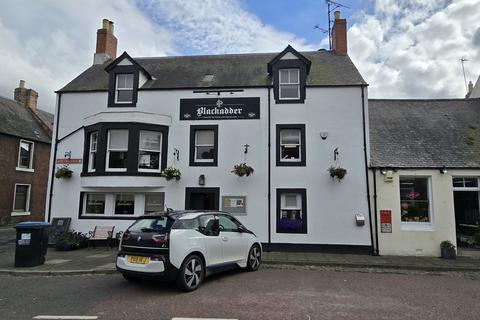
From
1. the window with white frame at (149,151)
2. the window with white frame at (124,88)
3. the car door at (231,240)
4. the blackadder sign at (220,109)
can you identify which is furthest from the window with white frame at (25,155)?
the car door at (231,240)

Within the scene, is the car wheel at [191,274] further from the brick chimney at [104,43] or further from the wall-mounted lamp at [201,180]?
the brick chimney at [104,43]

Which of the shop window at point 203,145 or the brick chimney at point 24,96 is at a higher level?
the brick chimney at point 24,96

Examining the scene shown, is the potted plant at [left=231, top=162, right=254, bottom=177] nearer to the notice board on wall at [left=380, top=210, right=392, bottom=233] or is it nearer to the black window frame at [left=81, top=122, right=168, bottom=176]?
the black window frame at [left=81, top=122, right=168, bottom=176]

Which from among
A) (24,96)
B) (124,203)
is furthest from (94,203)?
(24,96)

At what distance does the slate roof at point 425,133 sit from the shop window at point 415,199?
2.48 ft

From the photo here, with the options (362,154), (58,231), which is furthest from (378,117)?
(58,231)

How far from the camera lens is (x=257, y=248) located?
9336 mm

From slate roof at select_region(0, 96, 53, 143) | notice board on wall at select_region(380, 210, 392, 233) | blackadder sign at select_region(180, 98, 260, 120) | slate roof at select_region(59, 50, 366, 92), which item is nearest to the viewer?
notice board on wall at select_region(380, 210, 392, 233)

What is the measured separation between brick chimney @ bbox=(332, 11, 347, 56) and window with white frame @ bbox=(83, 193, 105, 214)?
44.2 ft

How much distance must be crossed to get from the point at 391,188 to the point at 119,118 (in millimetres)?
11232

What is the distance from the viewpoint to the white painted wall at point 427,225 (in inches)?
452

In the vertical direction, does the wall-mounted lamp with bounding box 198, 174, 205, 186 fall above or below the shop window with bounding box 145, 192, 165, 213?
above

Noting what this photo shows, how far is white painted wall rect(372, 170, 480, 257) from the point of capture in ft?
37.7

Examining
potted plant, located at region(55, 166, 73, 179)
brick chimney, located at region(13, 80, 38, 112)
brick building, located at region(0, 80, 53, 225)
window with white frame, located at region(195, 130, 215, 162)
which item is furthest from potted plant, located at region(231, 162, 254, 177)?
brick chimney, located at region(13, 80, 38, 112)
